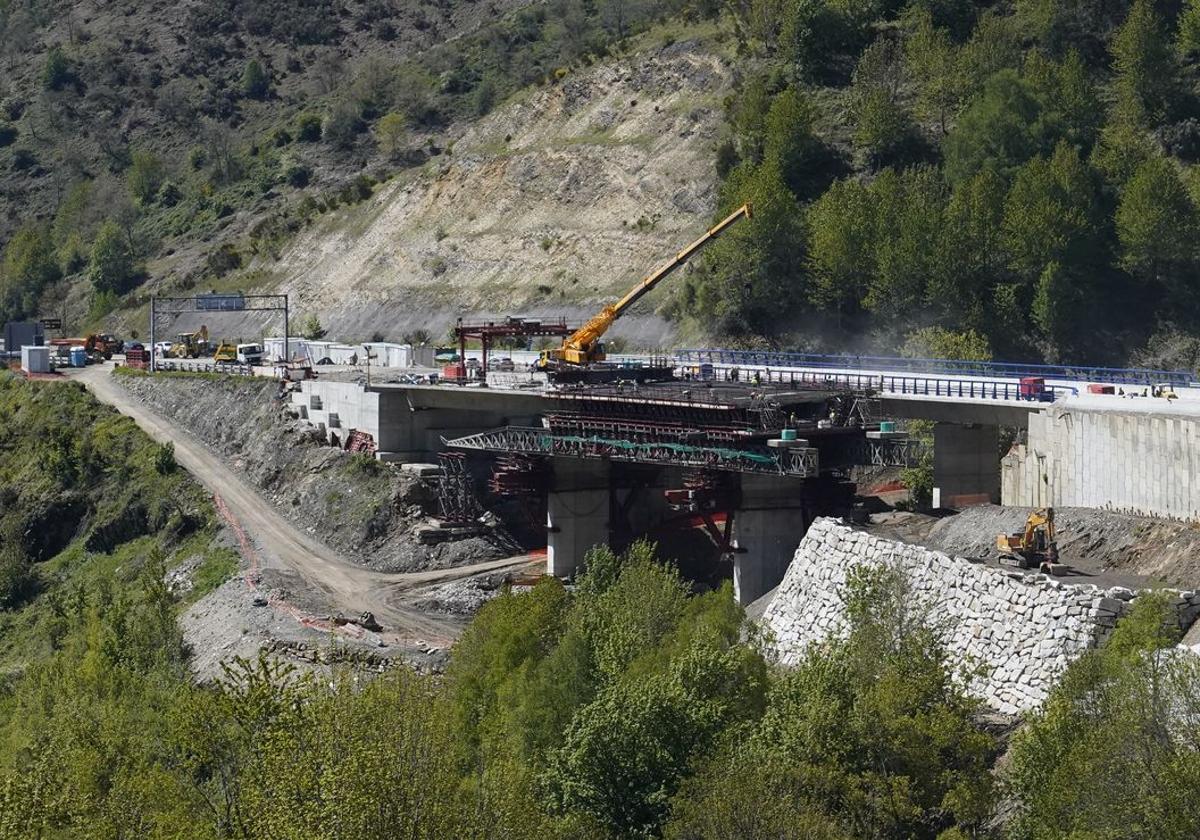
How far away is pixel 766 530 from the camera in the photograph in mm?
75500

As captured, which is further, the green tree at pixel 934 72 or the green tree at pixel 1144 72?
the green tree at pixel 934 72

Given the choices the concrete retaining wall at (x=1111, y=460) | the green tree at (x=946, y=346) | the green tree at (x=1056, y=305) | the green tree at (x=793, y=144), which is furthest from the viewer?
the green tree at (x=793, y=144)

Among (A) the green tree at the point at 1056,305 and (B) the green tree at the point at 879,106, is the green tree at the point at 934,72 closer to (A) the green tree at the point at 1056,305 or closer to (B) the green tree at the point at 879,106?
(B) the green tree at the point at 879,106

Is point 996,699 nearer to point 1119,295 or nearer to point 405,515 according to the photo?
point 405,515

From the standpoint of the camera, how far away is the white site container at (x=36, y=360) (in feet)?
454

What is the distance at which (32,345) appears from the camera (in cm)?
15600

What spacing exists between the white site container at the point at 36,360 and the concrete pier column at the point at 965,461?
3216 inches

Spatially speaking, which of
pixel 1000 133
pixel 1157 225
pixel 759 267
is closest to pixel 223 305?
pixel 759 267

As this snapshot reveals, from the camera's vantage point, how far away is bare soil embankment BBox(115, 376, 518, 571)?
91000mm

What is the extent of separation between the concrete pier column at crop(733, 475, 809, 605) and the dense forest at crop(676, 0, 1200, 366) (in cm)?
2266

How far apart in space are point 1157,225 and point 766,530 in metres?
41.7

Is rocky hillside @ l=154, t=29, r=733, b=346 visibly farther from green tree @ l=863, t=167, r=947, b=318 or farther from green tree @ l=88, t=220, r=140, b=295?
green tree @ l=88, t=220, r=140, b=295

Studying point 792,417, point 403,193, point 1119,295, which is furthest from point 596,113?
point 792,417

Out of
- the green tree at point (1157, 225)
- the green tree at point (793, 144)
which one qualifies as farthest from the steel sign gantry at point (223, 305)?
the green tree at point (1157, 225)
